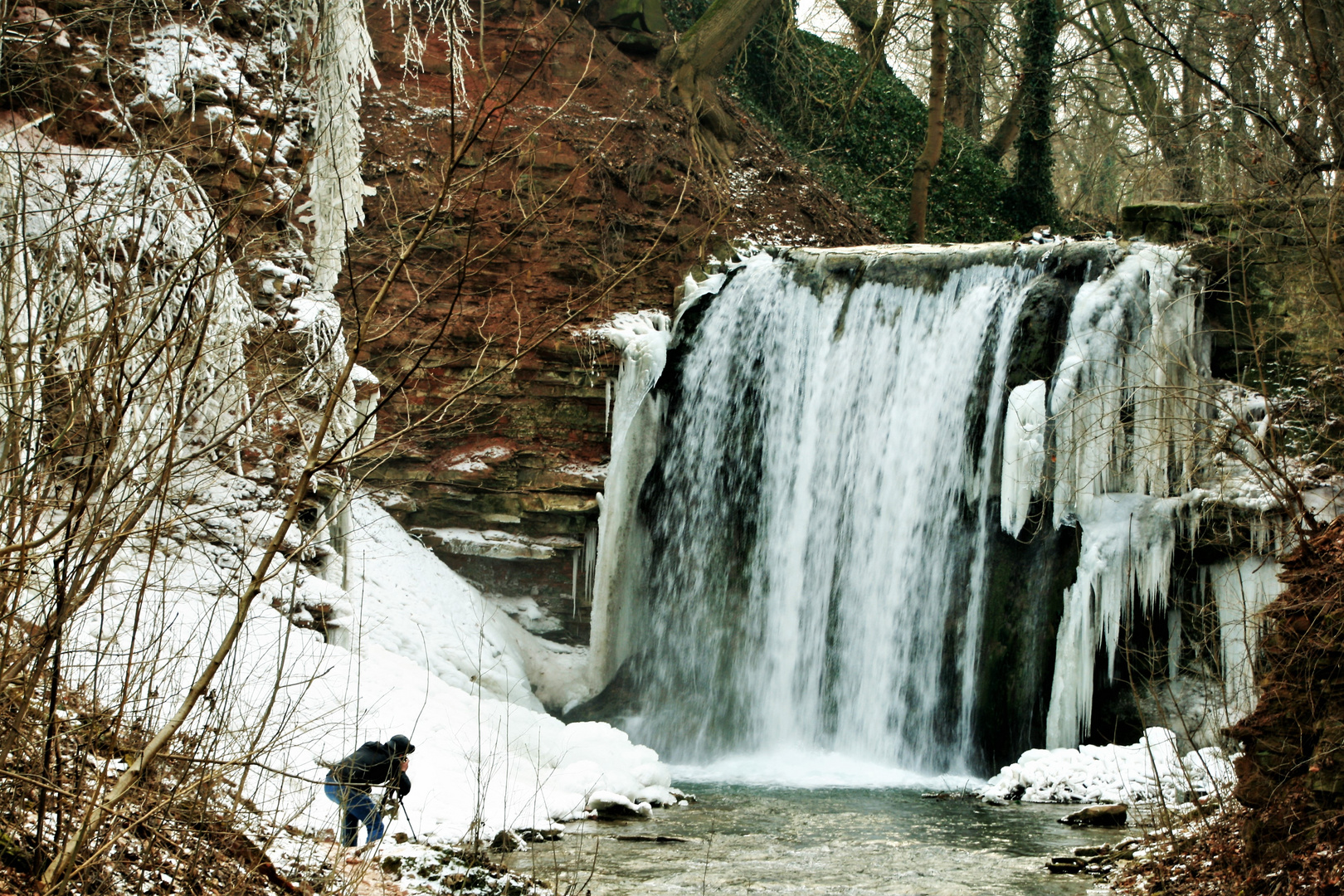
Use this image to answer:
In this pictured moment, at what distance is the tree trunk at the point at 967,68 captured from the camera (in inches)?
809

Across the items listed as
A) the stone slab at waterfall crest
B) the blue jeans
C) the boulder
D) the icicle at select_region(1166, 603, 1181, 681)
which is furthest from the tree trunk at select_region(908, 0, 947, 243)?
the blue jeans

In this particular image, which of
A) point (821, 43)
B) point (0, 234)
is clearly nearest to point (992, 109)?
point (821, 43)

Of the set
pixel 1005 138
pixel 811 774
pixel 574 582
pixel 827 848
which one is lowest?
pixel 811 774

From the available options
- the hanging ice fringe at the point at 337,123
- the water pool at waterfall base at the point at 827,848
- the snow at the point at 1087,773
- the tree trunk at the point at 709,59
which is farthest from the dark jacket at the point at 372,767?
the tree trunk at the point at 709,59

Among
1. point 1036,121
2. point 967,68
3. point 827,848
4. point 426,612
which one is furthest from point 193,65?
point 967,68

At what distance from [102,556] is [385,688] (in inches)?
207

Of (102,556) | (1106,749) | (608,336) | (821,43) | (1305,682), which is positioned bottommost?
(1106,749)

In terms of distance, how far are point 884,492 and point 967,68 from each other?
1104cm

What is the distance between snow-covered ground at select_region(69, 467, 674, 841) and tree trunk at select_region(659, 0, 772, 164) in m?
7.20

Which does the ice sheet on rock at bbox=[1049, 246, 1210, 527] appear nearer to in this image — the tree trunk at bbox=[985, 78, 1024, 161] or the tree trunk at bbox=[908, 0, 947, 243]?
the tree trunk at bbox=[908, 0, 947, 243]

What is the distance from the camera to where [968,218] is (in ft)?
62.2

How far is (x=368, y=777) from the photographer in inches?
224

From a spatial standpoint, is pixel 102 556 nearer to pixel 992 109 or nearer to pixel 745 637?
pixel 745 637

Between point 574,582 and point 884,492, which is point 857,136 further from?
point 574,582
